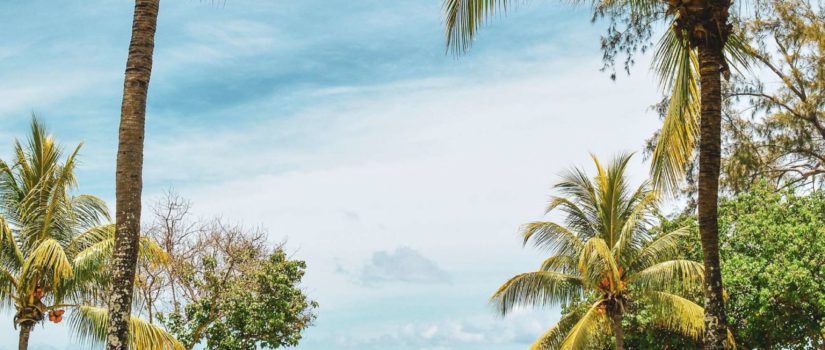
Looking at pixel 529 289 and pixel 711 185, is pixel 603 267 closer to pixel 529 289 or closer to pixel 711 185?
pixel 529 289

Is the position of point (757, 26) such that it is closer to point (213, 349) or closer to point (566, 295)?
point (566, 295)

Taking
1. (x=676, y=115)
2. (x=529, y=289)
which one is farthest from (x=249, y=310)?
(x=676, y=115)

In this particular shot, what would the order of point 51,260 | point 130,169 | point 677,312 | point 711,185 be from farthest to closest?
point 677,312 < point 51,260 < point 711,185 < point 130,169

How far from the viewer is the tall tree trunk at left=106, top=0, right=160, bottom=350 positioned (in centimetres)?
1014

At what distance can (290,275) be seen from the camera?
29.0 meters

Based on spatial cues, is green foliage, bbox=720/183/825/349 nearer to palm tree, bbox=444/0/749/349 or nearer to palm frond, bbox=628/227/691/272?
palm frond, bbox=628/227/691/272

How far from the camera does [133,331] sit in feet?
53.4

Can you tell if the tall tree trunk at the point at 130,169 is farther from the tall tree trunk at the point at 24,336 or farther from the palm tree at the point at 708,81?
the tall tree trunk at the point at 24,336

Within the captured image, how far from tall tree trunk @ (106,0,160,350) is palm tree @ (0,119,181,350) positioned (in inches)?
285

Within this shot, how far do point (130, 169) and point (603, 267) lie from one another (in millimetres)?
13592

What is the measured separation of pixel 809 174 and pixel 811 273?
737 cm

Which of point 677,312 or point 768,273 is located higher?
point 768,273

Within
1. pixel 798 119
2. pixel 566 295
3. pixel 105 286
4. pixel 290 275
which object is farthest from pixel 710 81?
pixel 290 275

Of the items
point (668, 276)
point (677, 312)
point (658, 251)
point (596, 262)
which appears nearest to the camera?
point (668, 276)
